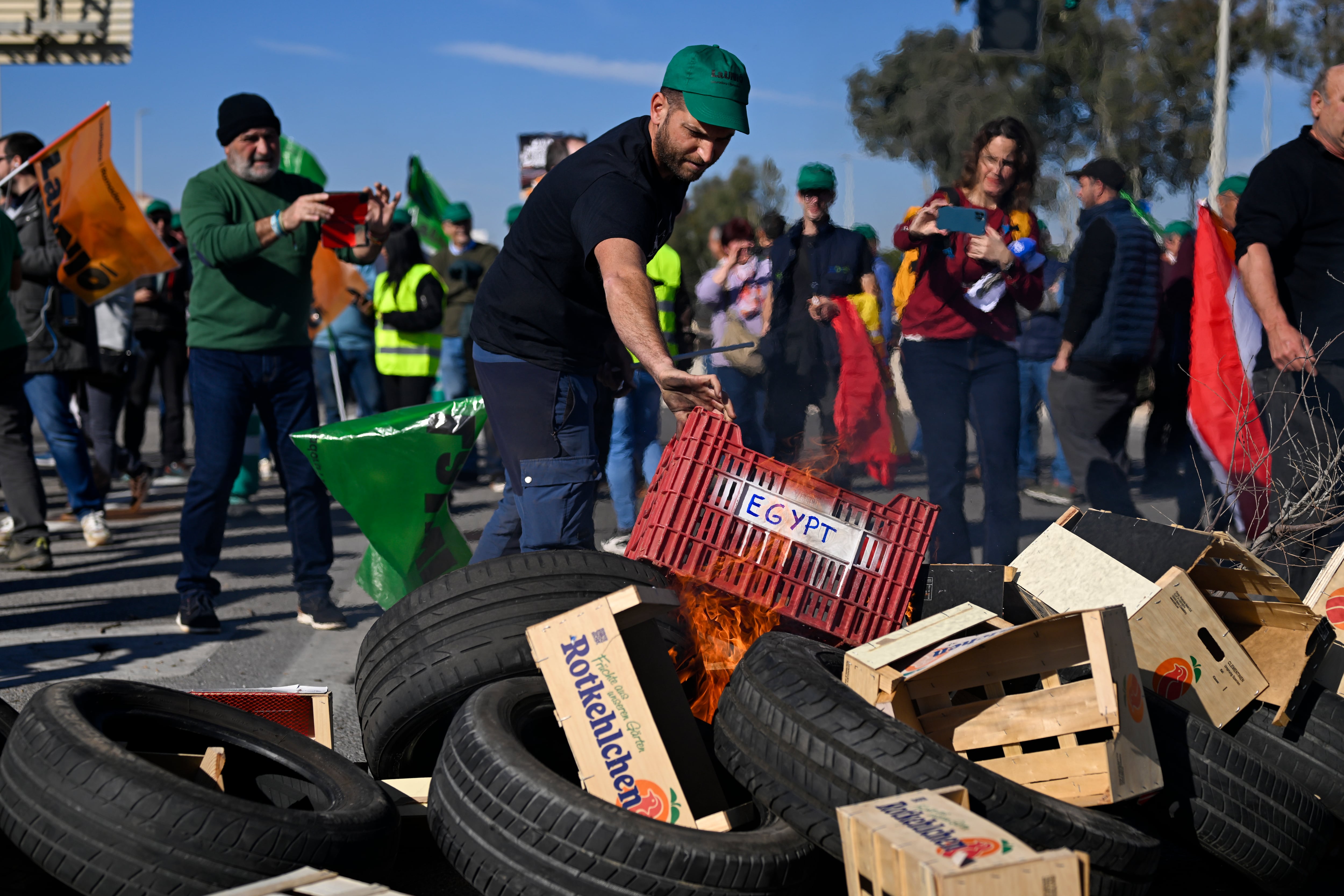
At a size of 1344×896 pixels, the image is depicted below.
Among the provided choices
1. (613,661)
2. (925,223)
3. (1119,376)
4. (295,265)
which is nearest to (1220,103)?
(1119,376)

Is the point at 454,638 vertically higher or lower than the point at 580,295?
lower

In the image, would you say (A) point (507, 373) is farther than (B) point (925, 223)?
No

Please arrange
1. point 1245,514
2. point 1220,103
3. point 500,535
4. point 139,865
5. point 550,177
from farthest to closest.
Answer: point 1220,103 → point 1245,514 → point 500,535 → point 550,177 → point 139,865

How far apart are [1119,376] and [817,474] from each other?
3268 millimetres

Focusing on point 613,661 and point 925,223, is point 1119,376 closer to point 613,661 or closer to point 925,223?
point 925,223

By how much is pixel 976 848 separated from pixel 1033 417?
352 inches

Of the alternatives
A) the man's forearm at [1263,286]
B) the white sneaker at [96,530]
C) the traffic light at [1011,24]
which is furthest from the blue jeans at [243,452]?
the traffic light at [1011,24]

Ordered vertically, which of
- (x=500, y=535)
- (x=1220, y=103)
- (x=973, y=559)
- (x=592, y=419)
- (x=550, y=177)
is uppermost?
(x=1220, y=103)

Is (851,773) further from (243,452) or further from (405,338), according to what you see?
(405,338)

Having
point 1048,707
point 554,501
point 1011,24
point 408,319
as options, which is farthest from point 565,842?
point 1011,24

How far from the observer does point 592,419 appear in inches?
153

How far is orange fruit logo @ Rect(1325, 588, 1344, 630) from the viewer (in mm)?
3896

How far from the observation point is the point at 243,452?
539cm

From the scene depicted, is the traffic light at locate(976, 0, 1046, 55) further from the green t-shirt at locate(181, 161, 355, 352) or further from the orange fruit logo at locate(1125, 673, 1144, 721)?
the orange fruit logo at locate(1125, 673, 1144, 721)
